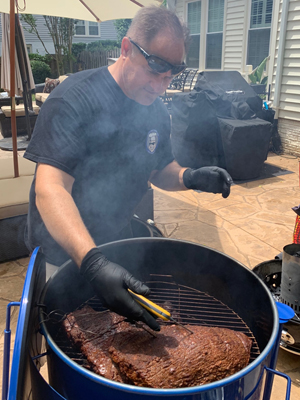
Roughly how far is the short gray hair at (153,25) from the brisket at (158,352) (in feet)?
4.49

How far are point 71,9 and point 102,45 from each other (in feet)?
71.1

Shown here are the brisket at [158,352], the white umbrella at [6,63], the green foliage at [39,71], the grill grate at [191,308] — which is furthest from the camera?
the green foliage at [39,71]

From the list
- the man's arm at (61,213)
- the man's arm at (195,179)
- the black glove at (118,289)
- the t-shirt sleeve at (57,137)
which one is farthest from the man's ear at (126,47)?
the black glove at (118,289)

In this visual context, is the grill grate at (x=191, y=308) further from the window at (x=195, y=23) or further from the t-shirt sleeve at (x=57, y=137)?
the window at (x=195, y=23)

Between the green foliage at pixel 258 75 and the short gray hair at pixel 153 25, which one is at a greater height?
the green foliage at pixel 258 75

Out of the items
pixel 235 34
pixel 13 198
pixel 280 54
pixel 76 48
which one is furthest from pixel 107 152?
pixel 76 48

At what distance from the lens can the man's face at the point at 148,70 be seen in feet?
5.33

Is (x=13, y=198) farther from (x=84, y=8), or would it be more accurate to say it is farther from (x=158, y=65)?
(x=84, y=8)

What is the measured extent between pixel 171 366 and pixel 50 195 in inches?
34.5

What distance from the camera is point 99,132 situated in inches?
70.6

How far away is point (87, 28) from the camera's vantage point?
82.0 ft

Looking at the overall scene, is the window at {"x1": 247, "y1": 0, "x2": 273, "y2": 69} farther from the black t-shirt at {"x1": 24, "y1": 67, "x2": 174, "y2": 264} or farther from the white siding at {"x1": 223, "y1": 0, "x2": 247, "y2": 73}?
the black t-shirt at {"x1": 24, "y1": 67, "x2": 174, "y2": 264}

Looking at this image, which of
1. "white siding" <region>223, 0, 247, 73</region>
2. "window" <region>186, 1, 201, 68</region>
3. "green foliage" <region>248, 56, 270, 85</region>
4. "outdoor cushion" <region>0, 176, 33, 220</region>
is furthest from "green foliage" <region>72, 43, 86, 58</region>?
"outdoor cushion" <region>0, 176, 33, 220</region>

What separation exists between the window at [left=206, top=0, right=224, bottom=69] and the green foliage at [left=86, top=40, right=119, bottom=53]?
13.8 m
